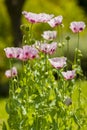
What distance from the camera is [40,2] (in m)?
17.0

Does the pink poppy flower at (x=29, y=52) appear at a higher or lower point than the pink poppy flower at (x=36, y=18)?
lower

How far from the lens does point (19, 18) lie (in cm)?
1455

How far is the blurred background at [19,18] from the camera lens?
1445 cm

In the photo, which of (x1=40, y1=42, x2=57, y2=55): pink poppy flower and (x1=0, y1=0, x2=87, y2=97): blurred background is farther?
(x1=0, y1=0, x2=87, y2=97): blurred background

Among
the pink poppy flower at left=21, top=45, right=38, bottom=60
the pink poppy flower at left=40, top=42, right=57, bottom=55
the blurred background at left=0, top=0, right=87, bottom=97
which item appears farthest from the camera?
the blurred background at left=0, top=0, right=87, bottom=97

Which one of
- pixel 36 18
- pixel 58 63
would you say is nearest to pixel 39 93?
pixel 58 63

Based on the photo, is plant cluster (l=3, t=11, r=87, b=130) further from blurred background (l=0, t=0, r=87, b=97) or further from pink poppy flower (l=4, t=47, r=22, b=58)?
blurred background (l=0, t=0, r=87, b=97)

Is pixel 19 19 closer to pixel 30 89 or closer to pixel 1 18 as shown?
pixel 1 18

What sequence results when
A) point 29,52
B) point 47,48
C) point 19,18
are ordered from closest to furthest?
point 29,52
point 47,48
point 19,18

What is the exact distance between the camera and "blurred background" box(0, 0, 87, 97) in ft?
47.4

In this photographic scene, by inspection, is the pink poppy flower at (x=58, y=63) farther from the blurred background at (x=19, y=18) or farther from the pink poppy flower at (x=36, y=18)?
the blurred background at (x=19, y=18)

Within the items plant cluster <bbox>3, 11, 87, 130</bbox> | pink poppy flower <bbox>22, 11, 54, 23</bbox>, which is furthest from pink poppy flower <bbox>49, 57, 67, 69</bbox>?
Result: pink poppy flower <bbox>22, 11, 54, 23</bbox>

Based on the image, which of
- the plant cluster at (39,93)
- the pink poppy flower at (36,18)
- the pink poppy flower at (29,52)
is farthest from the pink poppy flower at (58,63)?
the pink poppy flower at (36,18)

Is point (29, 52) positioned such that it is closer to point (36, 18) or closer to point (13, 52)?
point (13, 52)
